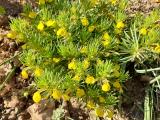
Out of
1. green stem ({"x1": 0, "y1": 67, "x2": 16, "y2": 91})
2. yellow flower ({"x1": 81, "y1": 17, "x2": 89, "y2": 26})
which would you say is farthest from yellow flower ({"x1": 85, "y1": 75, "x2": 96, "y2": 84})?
green stem ({"x1": 0, "y1": 67, "x2": 16, "y2": 91})

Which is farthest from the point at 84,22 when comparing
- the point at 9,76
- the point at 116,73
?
the point at 9,76

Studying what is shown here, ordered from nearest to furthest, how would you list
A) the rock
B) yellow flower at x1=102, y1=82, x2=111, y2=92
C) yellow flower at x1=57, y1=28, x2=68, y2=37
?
yellow flower at x1=102, y1=82, x2=111, y2=92 < yellow flower at x1=57, y1=28, x2=68, y2=37 < the rock

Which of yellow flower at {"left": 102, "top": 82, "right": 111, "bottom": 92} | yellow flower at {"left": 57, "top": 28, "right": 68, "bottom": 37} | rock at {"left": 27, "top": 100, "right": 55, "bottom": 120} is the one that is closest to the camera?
yellow flower at {"left": 102, "top": 82, "right": 111, "bottom": 92}

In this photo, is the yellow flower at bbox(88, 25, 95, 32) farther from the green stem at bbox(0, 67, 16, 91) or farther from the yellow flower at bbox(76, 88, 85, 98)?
the green stem at bbox(0, 67, 16, 91)

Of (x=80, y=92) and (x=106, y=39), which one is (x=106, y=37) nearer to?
(x=106, y=39)

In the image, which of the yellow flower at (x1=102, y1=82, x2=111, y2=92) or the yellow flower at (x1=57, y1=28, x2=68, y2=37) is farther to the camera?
the yellow flower at (x1=57, y1=28, x2=68, y2=37)

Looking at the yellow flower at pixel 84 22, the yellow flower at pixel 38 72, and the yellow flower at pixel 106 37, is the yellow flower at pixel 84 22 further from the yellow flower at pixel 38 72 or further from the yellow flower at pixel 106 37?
the yellow flower at pixel 38 72

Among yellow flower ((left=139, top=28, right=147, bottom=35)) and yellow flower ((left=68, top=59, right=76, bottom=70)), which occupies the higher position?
yellow flower ((left=139, top=28, right=147, bottom=35))

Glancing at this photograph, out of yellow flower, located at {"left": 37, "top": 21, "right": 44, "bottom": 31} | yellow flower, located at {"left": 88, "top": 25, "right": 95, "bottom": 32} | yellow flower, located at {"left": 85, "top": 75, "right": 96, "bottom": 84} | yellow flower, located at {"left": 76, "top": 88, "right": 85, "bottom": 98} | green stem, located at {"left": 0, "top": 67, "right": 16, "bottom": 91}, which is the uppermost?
yellow flower, located at {"left": 37, "top": 21, "right": 44, "bottom": 31}

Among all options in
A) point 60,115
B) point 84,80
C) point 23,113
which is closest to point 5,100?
point 23,113
